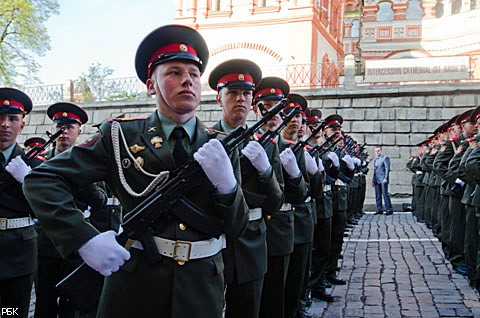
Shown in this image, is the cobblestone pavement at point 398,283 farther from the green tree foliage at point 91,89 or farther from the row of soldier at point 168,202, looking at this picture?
the green tree foliage at point 91,89

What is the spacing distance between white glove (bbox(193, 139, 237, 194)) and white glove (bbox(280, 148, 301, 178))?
159 cm

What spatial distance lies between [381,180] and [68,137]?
1098 cm

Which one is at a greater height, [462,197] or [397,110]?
[397,110]

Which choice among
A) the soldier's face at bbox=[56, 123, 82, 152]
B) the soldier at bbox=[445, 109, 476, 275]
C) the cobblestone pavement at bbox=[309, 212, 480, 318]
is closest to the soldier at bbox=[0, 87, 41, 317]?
the soldier's face at bbox=[56, 123, 82, 152]

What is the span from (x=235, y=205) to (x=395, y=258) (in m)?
6.11

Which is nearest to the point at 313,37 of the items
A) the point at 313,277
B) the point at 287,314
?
the point at 313,277

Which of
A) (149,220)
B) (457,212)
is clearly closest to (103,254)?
(149,220)

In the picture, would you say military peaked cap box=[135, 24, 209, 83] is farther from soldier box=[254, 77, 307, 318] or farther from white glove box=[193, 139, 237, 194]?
soldier box=[254, 77, 307, 318]

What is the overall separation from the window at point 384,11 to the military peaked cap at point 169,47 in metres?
31.1

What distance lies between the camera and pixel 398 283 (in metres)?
6.11

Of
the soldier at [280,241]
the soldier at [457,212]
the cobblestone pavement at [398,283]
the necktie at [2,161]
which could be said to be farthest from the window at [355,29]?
the necktie at [2,161]

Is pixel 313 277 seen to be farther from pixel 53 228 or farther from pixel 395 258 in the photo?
pixel 53 228

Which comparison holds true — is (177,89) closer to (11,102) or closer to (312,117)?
(11,102)

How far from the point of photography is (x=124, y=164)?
2.21 metres
